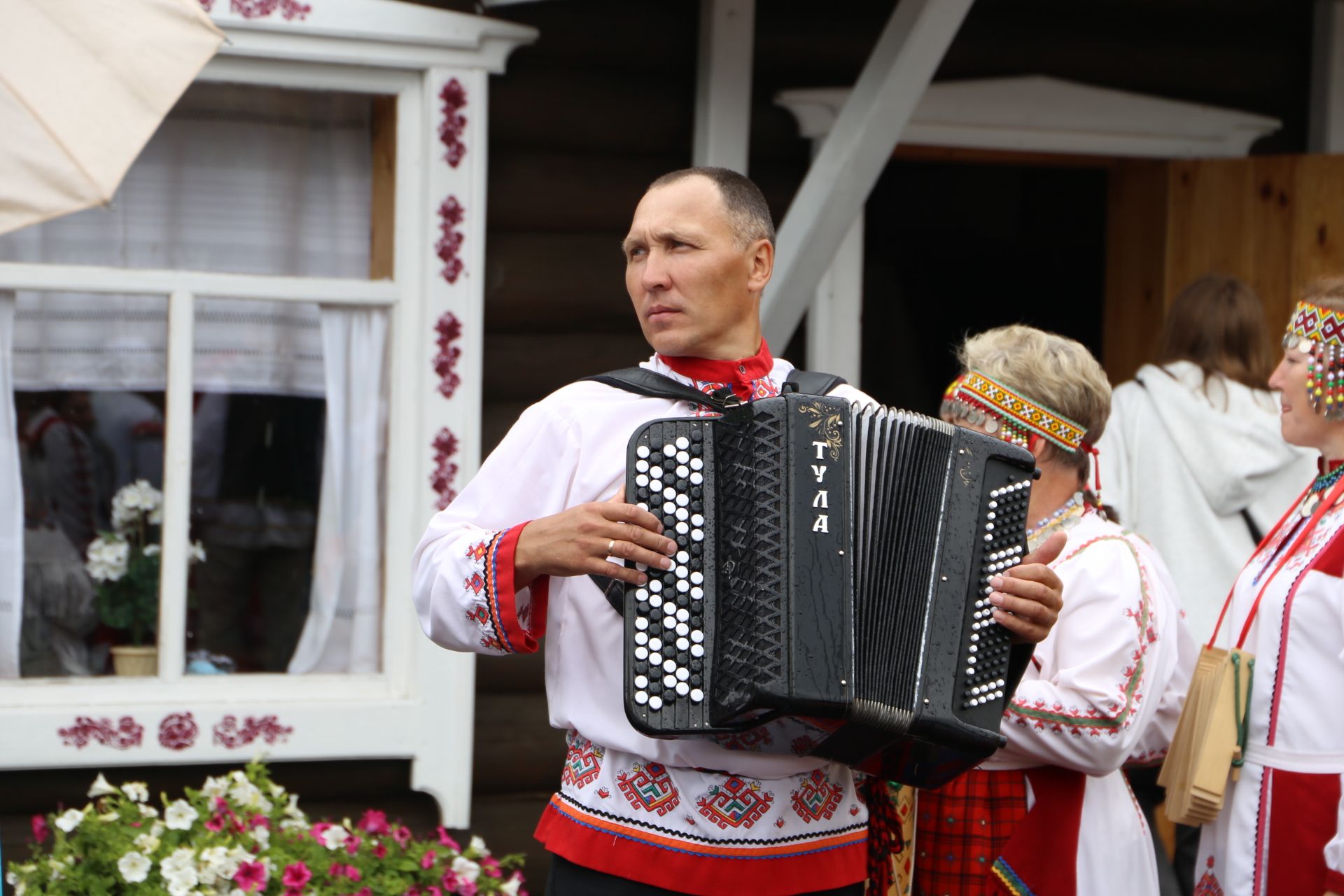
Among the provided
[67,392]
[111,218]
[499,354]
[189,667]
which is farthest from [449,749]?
[111,218]

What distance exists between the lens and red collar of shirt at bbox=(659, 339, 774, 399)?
226cm

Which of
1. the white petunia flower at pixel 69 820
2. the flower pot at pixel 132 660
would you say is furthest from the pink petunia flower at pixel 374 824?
the flower pot at pixel 132 660

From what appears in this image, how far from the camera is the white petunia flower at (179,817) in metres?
3.19

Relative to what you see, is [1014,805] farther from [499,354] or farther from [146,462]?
[146,462]

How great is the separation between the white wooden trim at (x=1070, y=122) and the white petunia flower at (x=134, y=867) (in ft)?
7.94

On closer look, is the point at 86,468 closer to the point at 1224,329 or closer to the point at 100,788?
the point at 100,788

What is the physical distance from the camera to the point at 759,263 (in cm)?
231

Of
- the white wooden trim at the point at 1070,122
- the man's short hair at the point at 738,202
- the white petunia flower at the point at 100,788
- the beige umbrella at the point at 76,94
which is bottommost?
the white petunia flower at the point at 100,788

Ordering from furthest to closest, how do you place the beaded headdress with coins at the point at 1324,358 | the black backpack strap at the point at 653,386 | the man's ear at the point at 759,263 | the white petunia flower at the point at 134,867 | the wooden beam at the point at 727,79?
the wooden beam at the point at 727,79 < the white petunia flower at the point at 134,867 < the beaded headdress with coins at the point at 1324,358 < the man's ear at the point at 759,263 < the black backpack strap at the point at 653,386

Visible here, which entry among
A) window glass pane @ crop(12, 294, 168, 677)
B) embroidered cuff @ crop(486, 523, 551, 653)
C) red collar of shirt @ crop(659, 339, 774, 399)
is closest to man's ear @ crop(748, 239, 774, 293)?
red collar of shirt @ crop(659, 339, 774, 399)

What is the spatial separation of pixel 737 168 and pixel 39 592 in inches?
78.3

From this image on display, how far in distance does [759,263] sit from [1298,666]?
3.70ft

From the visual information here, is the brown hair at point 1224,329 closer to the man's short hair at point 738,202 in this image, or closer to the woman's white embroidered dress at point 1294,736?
the woman's white embroidered dress at point 1294,736

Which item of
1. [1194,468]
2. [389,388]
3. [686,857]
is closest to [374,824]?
[389,388]
